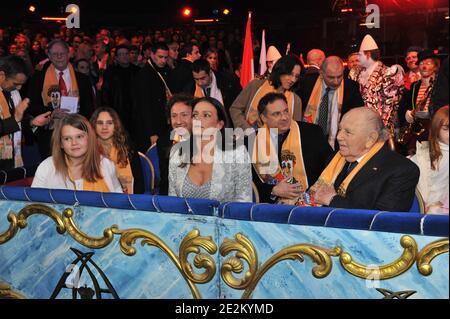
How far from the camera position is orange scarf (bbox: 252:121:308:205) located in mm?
6441

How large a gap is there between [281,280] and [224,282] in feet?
1.27

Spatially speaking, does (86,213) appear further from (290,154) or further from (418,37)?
(418,37)

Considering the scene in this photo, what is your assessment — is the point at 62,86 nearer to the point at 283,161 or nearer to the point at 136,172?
Answer: the point at 136,172

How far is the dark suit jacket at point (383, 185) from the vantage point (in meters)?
4.89

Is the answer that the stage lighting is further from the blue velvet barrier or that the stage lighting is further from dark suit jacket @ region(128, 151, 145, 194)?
the blue velvet barrier

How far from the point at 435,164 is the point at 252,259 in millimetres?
1638

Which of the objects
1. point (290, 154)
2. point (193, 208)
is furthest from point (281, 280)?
point (290, 154)

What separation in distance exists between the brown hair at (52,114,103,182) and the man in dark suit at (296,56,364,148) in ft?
10.8

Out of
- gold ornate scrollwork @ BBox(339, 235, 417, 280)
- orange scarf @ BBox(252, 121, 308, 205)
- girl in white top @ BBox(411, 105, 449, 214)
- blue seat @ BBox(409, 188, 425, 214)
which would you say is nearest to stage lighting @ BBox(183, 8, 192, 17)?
orange scarf @ BBox(252, 121, 308, 205)

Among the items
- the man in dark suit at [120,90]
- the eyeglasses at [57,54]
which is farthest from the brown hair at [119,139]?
the man in dark suit at [120,90]

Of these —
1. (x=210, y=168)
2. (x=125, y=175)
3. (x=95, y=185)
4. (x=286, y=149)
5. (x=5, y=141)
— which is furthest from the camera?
(x=5, y=141)

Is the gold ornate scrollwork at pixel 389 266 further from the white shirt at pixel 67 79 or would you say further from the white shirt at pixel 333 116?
the white shirt at pixel 67 79

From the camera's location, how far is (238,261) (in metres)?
4.55

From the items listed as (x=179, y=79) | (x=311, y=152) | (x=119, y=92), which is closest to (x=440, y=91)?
(x=311, y=152)
